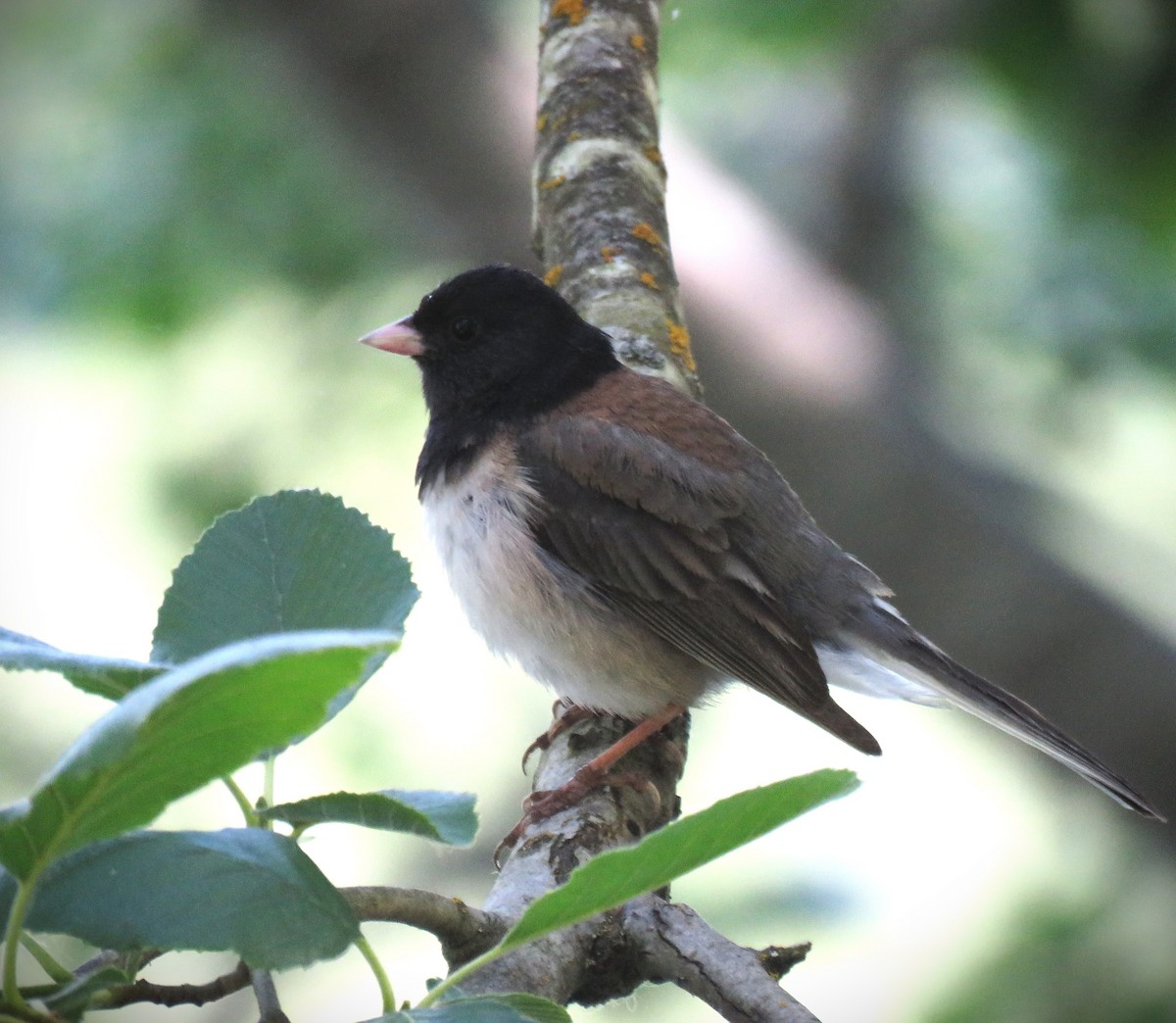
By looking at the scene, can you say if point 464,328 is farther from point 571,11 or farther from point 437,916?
point 437,916

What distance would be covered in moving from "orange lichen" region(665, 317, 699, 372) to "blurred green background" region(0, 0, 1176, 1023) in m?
0.49

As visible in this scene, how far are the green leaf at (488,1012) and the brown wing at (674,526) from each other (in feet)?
4.03

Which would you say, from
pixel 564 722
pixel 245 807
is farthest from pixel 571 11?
pixel 245 807

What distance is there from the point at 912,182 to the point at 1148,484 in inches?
43.2

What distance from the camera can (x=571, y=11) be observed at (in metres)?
2.68

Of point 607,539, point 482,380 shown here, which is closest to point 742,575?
point 607,539

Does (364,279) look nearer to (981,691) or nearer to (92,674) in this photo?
(981,691)

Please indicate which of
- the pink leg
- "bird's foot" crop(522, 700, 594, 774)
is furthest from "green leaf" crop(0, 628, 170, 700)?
"bird's foot" crop(522, 700, 594, 774)

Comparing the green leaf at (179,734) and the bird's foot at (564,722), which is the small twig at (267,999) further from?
the bird's foot at (564,722)

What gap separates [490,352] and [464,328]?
0.31ft

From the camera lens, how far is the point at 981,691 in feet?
6.43

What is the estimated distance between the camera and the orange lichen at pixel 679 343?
2.38 m

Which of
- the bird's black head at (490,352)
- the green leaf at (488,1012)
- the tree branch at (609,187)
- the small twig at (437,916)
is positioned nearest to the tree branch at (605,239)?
the tree branch at (609,187)

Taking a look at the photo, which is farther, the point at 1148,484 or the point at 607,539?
the point at 1148,484
